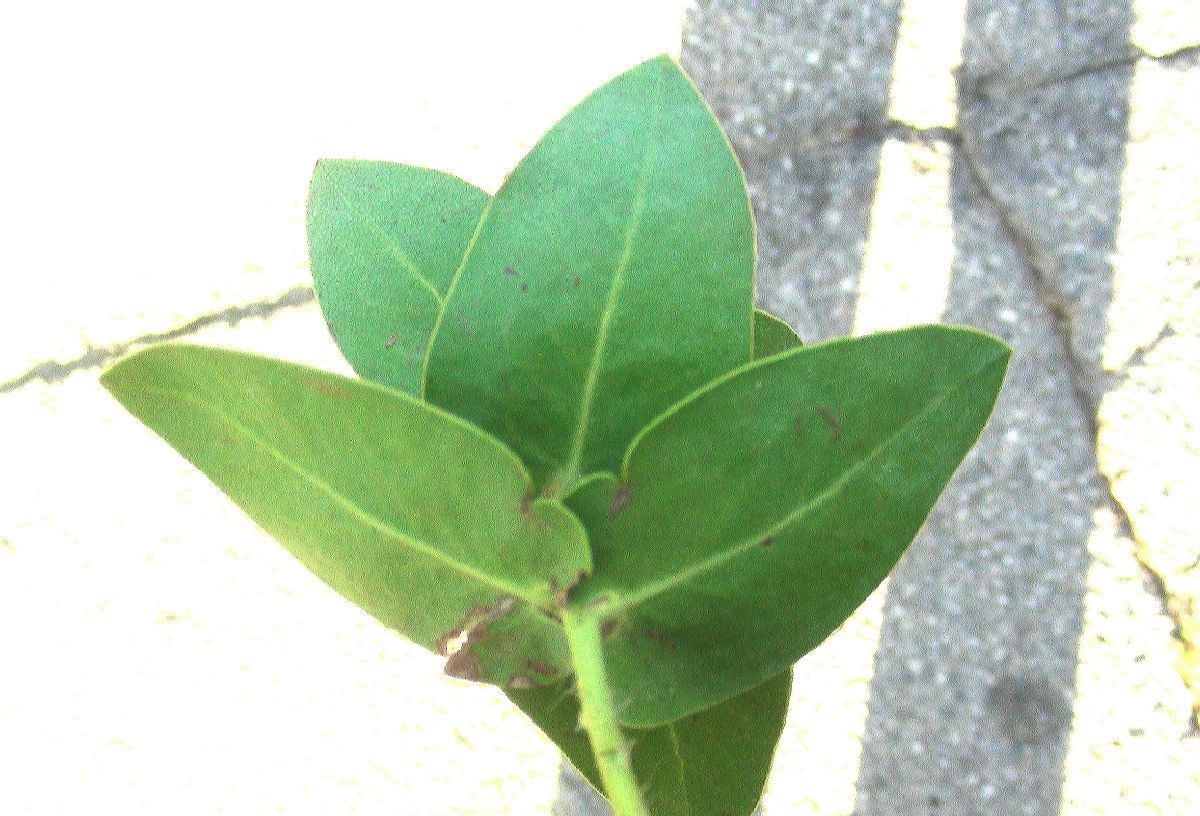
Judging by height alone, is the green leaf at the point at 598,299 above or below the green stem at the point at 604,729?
above

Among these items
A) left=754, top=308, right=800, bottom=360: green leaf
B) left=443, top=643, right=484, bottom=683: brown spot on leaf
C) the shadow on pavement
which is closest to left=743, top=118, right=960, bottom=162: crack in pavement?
the shadow on pavement

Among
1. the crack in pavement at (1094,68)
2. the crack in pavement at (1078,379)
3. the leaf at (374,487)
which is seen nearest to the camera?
the leaf at (374,487)

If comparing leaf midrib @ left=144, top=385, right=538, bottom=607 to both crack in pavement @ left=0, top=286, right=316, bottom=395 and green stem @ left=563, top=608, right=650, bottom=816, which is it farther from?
crack in pavement @ left=0, top=286, right=316, bottom=395

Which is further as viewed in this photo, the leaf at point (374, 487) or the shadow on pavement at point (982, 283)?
the shadow on pavement at point (982, 283)

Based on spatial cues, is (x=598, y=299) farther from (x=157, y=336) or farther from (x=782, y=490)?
(x=157, y=336)

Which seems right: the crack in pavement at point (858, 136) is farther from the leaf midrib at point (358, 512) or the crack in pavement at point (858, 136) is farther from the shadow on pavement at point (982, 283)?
the leaf midrib at point (358, 512)

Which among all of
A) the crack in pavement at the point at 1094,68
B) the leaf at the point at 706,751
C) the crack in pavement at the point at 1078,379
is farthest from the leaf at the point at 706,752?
the crack in pavement at the point at 1094,68

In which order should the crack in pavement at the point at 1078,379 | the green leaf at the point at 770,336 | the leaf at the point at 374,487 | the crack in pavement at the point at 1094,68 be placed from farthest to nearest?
the crack in pavement at the point at 1094,68
the crack in pavement at the point at 1078,379
the green leaf at the point at 770,336
the leaf at the point at 374,487
